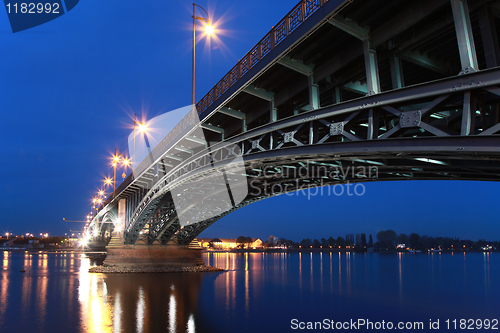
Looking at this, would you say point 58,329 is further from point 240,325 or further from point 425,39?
point 425,39

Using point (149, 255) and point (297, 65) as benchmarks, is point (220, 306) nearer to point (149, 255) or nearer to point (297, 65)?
point (297, 65)

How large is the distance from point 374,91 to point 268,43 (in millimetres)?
5149

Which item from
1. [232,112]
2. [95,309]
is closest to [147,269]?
[95,309]

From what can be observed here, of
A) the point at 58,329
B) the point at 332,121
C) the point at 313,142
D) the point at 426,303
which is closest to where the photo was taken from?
the point at 332,121

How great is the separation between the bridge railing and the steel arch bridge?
43 millimetres

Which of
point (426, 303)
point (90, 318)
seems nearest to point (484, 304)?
point (426, 303)

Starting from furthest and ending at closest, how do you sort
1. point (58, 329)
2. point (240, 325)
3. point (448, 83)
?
point (240, 325) < point (58, 329) < point (448, 83)

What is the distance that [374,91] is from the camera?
9406mm

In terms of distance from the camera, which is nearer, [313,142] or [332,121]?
[332,121]

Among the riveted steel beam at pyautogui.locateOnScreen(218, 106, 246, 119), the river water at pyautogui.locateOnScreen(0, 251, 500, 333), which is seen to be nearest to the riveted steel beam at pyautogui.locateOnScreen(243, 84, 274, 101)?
the riveted steel beam at pyautogui.locateOnScreen(218, 106, 246, 119)

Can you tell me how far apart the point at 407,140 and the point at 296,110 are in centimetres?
628

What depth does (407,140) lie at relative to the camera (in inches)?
340

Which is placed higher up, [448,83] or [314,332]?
[448,83]

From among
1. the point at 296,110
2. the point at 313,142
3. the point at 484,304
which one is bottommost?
the point at 484,304
